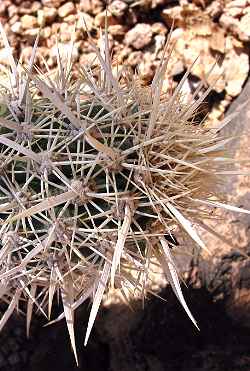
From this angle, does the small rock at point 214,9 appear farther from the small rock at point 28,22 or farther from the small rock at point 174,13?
the small rock at point 28,22

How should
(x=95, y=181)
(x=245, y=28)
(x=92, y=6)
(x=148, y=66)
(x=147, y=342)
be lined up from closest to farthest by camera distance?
(x=95, y=181) → (x=147, y=342) → (x=245, y=28) → (x=148, y=66) → (x=92, y=6)

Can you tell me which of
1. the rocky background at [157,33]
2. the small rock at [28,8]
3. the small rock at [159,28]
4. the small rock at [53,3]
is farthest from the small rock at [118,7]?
the small rock at [28,8]

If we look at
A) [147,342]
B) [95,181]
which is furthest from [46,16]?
[95,181]

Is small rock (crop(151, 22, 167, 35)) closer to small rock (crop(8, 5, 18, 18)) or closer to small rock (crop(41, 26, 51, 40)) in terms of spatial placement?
small rock (crop(41, 26, 51, 40))

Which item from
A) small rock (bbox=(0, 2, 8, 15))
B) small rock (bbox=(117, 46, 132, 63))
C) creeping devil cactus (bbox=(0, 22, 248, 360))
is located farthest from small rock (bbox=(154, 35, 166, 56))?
creeping devil cactus (bbox=(0, 22, 248, 360))

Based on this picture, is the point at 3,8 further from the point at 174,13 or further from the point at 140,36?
the point at 174,13

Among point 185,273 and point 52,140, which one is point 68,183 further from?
point 185,273
